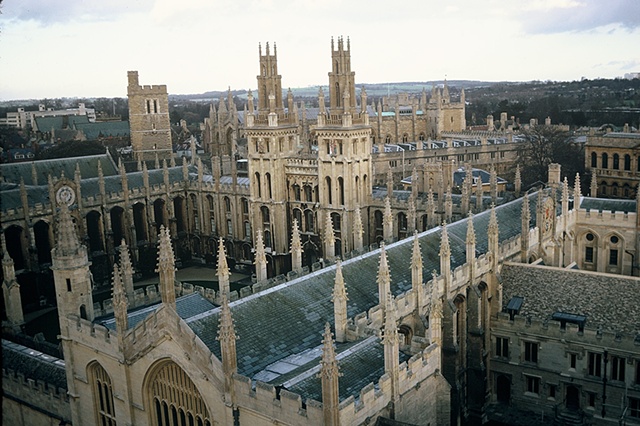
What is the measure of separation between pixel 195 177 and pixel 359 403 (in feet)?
148

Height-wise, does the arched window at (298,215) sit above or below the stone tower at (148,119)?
below

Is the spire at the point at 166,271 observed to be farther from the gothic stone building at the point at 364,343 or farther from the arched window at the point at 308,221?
the arched window at the point at 308,221

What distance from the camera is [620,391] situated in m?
27.8

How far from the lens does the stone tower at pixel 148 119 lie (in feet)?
247

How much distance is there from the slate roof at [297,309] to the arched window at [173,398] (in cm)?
138

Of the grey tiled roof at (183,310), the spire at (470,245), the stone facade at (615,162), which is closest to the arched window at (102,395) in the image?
the grey tiled roof at (183,310)

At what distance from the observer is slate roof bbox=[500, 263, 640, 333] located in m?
29.4

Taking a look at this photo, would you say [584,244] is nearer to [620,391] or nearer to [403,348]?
[620,391]

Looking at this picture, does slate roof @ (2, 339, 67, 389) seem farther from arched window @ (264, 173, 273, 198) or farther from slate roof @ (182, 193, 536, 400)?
arched window @ (264, 173, 273, 198)

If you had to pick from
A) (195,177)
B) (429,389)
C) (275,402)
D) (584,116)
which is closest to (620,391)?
(429,389)

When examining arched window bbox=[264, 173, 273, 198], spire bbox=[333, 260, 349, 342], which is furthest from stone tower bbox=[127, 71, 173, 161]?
spire bbox=[333, 260, 349, 342]

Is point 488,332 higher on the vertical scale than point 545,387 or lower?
higher

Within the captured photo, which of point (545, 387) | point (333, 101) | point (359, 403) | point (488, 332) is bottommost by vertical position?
point (545, 387)

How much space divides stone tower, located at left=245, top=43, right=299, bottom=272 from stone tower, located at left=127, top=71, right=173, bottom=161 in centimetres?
2778
